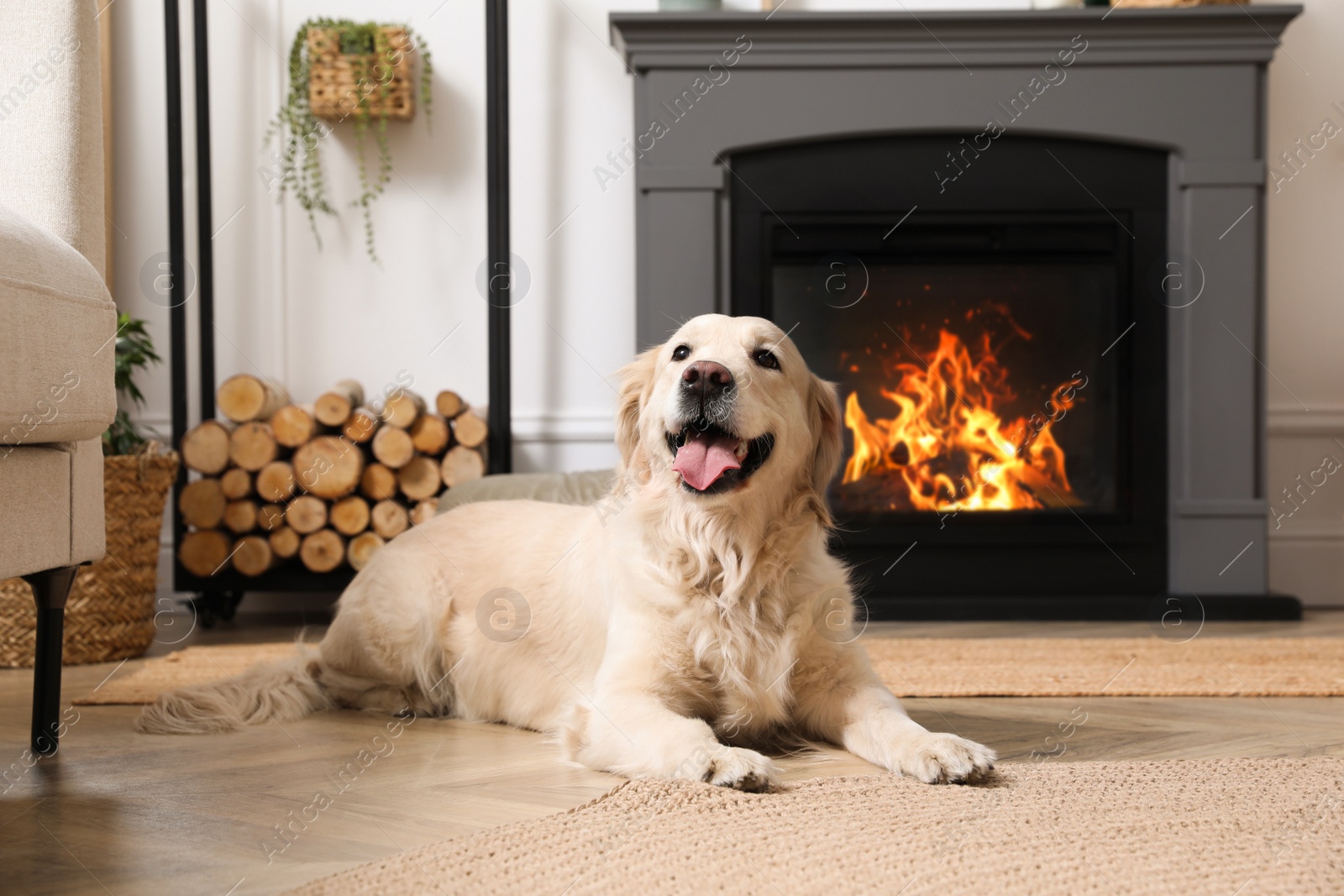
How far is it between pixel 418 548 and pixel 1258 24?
3216 mm

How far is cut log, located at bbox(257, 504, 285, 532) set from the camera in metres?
3.36

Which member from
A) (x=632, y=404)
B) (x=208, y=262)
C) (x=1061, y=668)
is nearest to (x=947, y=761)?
(x=632, y=404)

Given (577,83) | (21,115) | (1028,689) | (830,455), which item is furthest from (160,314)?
(1028,689)

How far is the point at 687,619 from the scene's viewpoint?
167cm

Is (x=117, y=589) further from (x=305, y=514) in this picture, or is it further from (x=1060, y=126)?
(x=1060, y=126)

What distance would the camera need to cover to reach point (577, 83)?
12.4 feet

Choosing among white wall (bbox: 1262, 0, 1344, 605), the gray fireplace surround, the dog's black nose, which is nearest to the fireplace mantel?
the gray fireplace surround

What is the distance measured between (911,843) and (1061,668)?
1474 mm

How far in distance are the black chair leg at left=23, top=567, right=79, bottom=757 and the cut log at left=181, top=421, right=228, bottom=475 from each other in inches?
70.1

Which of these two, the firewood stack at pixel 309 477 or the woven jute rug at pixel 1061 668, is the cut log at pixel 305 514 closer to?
the firewood stack at pixel 309 477

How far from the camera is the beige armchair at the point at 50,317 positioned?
1378mm

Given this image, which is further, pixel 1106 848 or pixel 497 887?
pixel 1106 848

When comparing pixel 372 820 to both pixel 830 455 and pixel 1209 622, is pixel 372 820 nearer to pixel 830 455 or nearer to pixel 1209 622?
pixel 830 455

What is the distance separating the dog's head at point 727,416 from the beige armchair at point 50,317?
2.88ft
